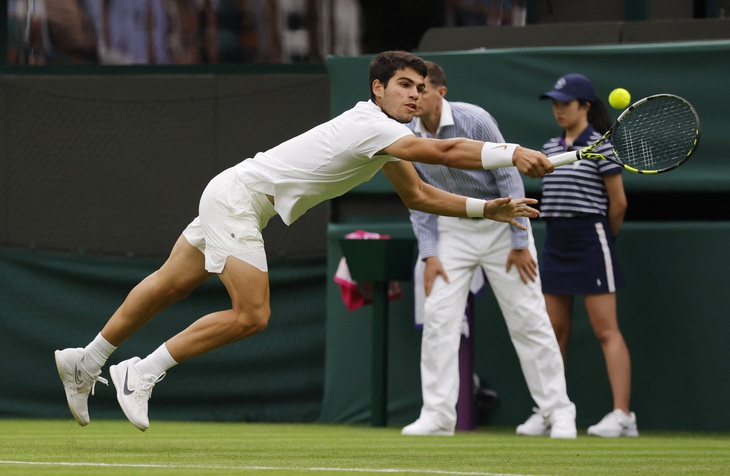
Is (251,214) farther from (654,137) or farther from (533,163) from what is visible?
(654,137)

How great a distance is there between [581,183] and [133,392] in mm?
3025

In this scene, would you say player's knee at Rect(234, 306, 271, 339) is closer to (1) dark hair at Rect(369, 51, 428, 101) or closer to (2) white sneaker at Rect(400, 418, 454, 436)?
(1) dark hair at Rect(369, 51, 428, 101)

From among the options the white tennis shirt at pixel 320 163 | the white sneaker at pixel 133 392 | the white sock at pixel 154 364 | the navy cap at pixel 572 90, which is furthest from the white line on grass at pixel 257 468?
the navy cap at pixel 572 90

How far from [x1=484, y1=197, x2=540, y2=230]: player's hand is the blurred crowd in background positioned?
5.06 metres

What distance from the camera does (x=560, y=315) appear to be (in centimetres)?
767

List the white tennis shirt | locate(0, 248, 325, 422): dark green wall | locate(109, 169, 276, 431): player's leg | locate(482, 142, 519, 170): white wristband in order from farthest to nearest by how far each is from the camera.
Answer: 1. locate(0, 248, 325, 422): dark green wall
2. locate(109, 169, 276, 431): player's leg
3. the white tennis shirt
4. locate(482, 142, 519, 170): white wristband

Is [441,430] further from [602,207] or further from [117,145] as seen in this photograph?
[117,145]

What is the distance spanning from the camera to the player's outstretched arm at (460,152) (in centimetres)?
501

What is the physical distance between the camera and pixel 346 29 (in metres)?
10.4

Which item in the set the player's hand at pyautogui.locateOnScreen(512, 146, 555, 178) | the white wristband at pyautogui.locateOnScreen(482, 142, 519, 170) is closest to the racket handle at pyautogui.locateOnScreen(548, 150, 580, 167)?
the player's hand at pyautogui.locateOnScreen(512, 146, 555, 178)

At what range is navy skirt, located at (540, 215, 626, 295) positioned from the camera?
7453 mm

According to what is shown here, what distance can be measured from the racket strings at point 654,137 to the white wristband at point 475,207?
635 mm

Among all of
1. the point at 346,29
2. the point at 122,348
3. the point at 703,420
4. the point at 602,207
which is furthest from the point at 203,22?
the point at 703,420

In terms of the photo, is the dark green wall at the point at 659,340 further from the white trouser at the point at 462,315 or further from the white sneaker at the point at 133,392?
the white sneaker at the point at 133,392
